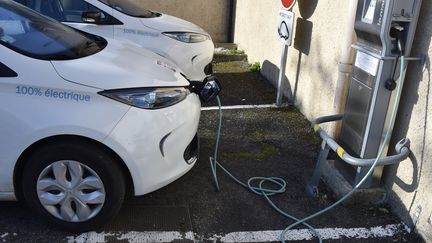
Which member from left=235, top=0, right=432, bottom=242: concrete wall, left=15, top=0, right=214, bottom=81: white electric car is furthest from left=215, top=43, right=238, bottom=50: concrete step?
left=15, top=0, right=214, bottom=81: white electric car

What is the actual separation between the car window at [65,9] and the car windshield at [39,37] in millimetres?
1787

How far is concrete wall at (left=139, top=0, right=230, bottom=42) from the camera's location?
906 cm

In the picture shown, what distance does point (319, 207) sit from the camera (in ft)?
11.3

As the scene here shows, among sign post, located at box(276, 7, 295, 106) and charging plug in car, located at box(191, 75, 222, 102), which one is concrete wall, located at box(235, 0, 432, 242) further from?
charging plug in car, located at box(191, 75, 222, 102)

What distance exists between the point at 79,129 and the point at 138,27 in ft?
9.84

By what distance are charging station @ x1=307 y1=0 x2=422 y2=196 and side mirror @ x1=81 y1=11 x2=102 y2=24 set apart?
10.3 feet

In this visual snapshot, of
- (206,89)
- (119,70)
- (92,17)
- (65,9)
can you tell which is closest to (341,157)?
(206,89)

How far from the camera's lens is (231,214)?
3.27m

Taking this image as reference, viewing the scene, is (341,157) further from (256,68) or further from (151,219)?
(256,68)

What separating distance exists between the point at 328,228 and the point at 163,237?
1.22 m

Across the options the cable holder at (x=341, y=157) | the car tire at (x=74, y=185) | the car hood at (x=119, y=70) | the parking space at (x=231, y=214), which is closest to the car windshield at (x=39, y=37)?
the car hood at (x=119, y=70)

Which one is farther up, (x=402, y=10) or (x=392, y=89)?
(x=402, y=10)

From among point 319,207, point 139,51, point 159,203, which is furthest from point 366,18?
point 159,203

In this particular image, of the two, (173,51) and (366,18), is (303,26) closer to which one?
(173,51)
